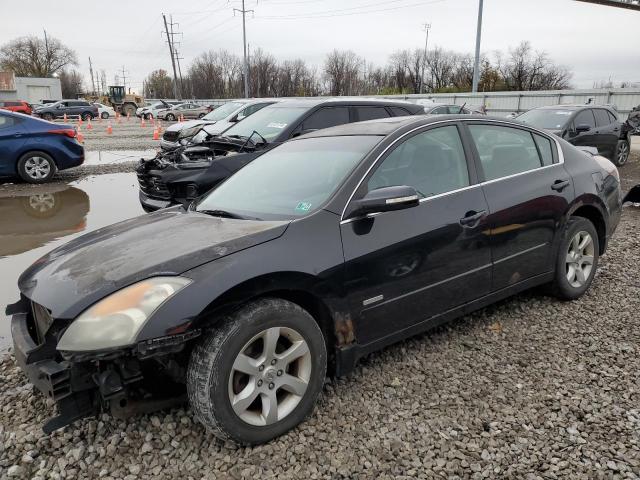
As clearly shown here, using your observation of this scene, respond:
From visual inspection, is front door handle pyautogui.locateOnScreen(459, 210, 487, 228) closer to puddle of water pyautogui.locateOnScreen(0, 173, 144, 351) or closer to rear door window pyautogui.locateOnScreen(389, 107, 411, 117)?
puddle of water pyautogui.locateOnScreen(0, 173, 144, 351)

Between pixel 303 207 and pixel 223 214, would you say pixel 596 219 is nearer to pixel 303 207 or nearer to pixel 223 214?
pixel 303 207

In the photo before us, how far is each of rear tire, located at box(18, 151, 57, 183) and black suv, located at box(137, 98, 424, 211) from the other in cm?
434

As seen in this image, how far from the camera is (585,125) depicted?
35.8 feet

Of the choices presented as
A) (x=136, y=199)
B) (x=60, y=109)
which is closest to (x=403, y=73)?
(x=60, y=109)

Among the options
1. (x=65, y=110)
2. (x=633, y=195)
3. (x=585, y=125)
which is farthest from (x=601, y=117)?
(x=65, y=110)

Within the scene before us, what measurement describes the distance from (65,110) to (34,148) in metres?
33.9

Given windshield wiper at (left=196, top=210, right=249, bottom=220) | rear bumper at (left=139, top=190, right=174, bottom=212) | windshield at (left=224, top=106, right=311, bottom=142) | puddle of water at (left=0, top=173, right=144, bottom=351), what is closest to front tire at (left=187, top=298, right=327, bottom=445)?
windshield wiper at (left=196, top=210, right=249, bottom=220)

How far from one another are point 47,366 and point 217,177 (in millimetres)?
4287

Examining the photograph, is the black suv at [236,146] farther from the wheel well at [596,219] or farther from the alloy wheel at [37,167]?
the alloy wheel at [37,167]

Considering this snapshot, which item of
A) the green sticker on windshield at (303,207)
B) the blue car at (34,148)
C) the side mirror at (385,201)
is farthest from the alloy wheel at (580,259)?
the blue car at (34,148)

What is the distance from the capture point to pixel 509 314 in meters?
4.03

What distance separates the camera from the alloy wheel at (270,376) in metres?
2.43

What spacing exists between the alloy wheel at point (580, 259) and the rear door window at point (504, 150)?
752 mm

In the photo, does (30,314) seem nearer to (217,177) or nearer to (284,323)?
(284,323)
